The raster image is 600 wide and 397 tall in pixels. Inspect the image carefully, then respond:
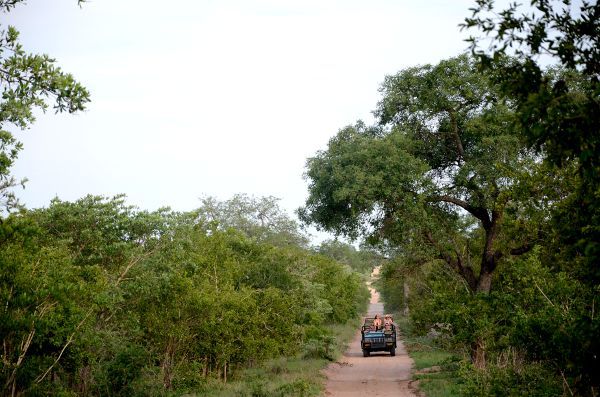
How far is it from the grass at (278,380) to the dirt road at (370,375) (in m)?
0.57

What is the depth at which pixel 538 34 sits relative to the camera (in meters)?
6.34

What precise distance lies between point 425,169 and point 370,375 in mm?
9764

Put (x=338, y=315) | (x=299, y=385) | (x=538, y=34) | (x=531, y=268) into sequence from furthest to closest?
(x=338, y=315)
(x=299, y=385)
(x=531, y=268)
(x=538, y=34)

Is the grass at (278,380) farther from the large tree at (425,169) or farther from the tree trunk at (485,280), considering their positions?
the tree trunk at (485,280)

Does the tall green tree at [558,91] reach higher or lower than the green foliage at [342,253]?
lower

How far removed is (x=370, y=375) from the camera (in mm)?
26766

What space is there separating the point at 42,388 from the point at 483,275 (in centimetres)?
1565

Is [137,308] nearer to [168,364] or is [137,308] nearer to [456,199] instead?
[168,364]

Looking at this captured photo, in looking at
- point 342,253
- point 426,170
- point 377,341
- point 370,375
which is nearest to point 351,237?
point 426,170

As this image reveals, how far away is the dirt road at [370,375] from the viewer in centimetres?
2155

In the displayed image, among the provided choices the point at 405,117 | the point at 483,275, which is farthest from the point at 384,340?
the point at 405,117

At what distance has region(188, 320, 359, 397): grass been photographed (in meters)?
19.0

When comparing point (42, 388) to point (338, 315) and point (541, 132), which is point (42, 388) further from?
point (338, 315)

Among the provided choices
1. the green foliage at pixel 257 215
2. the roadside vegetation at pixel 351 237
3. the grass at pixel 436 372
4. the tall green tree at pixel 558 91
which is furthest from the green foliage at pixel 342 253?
the tall green tree at pixel 558 91
